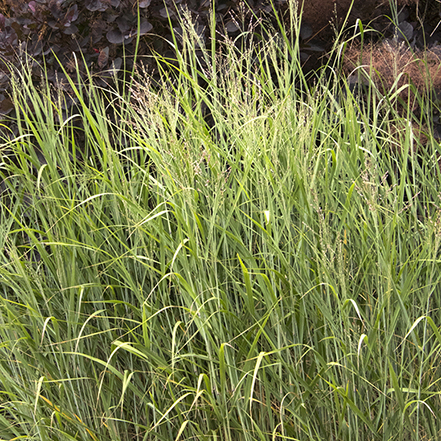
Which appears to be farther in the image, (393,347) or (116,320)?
(116,320)

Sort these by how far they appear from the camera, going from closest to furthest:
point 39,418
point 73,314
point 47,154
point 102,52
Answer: point 39,418
point 73,314
point 47,154
point 102,52

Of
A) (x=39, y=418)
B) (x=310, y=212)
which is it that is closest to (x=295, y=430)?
(x=310, y=212)

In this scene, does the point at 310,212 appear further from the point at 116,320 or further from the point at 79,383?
the point at 79,383

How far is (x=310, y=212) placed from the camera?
1486 mm

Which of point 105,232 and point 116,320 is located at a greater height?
point 105,232

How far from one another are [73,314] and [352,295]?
0.97 metres

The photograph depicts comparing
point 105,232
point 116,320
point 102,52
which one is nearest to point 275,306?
point 116,320

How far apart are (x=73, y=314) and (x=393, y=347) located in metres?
1.09

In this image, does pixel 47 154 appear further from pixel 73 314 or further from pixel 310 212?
pixel 310 212

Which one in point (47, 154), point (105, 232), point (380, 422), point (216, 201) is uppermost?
point (47, 154)

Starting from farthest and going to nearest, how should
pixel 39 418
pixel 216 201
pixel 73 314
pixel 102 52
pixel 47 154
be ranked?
pixel 102 52 → pixel 47 154 → pixel 73 314 → pixel 39 418 → pixel 216 201

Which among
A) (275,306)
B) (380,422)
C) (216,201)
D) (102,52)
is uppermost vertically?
(102,52)

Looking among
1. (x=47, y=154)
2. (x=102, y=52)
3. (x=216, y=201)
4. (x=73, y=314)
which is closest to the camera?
(x=216, y=201)

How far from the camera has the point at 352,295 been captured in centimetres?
154
